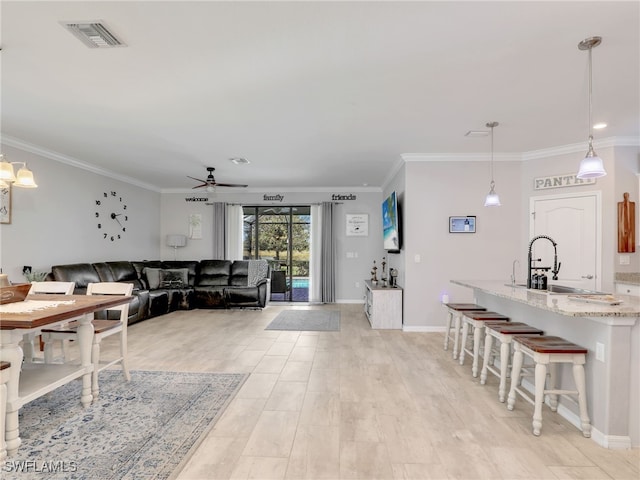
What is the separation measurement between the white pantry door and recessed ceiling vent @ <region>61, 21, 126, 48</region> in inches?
209

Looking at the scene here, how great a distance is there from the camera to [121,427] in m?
2.33

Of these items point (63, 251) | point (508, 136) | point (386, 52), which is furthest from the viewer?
point (63, 251)

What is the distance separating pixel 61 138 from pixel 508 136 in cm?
575

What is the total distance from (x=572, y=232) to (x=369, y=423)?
4.04m

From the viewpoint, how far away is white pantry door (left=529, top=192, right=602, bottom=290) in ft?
14.3

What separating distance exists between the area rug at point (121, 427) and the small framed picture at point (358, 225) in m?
5.06

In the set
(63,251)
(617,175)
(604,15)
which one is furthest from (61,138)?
(617,175)

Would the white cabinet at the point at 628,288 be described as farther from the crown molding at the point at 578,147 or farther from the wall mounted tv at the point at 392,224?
the wall mounted tv at the point at 392,224

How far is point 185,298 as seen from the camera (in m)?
6.68

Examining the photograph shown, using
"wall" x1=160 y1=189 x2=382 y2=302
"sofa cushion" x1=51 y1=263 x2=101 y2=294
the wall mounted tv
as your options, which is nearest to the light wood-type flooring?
"sofa cushion" x1=51 y1=263 x2=101 y2=294

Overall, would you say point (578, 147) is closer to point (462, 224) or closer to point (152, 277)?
point (462, 224)

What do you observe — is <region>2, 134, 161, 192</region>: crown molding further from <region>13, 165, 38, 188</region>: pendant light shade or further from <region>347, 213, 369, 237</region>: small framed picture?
<region>347, 213, 369, 237</region>: small framed picture

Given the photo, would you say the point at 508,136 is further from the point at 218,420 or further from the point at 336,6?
the point at 218,420

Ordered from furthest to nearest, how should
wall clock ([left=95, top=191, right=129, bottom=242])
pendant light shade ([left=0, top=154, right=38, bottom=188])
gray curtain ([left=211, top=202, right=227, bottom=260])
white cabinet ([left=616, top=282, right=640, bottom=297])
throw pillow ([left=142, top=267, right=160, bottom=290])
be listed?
gray curtain ([left=211, top=202, right=227, bottom=260]) < throw pillow ([left=142, top=267, right=160, bottom=290]) < wall clock ([left=95, top=191, right=129, bottom=242]) < white cabinet ([left=616, top=282, right=640, bottom=297]) < pendant light shade ([left=0, top=154, right=38, bottom=188])
